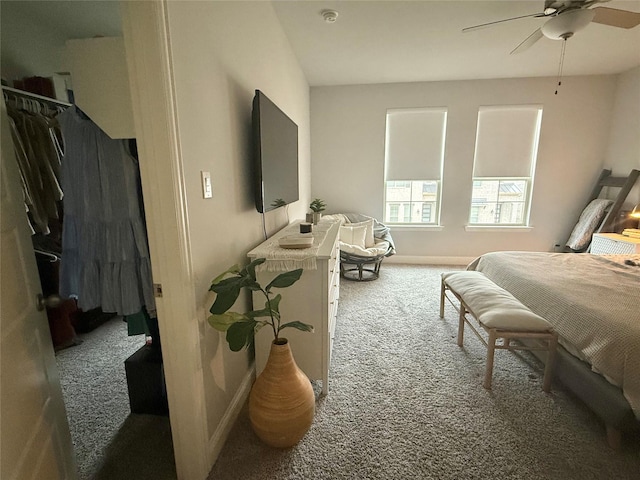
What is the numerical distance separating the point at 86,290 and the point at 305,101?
3.50m

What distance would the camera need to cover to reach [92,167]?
1.20 meters

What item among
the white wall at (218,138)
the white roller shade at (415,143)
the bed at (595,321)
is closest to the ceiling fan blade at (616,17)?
the bed at (595,321)

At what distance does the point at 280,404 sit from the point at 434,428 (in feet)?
2.76

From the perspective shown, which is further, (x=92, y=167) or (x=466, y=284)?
(x=466, y=284)

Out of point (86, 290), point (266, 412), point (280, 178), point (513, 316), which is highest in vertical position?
point (280, 178)

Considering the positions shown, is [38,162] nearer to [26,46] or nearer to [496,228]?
[26,46]

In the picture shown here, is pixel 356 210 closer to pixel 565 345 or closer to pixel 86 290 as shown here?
pixel 565 345

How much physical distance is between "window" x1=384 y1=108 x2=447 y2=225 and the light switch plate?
3.54m

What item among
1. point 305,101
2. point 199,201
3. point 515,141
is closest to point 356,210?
point 305,101

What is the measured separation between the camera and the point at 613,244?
3.38 metres

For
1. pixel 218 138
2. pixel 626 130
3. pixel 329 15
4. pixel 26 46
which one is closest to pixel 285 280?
pixel 218 138

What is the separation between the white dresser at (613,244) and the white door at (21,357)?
190 inches

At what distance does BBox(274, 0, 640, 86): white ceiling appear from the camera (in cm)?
235

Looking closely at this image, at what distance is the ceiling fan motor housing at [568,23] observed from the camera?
2021 millimetres
